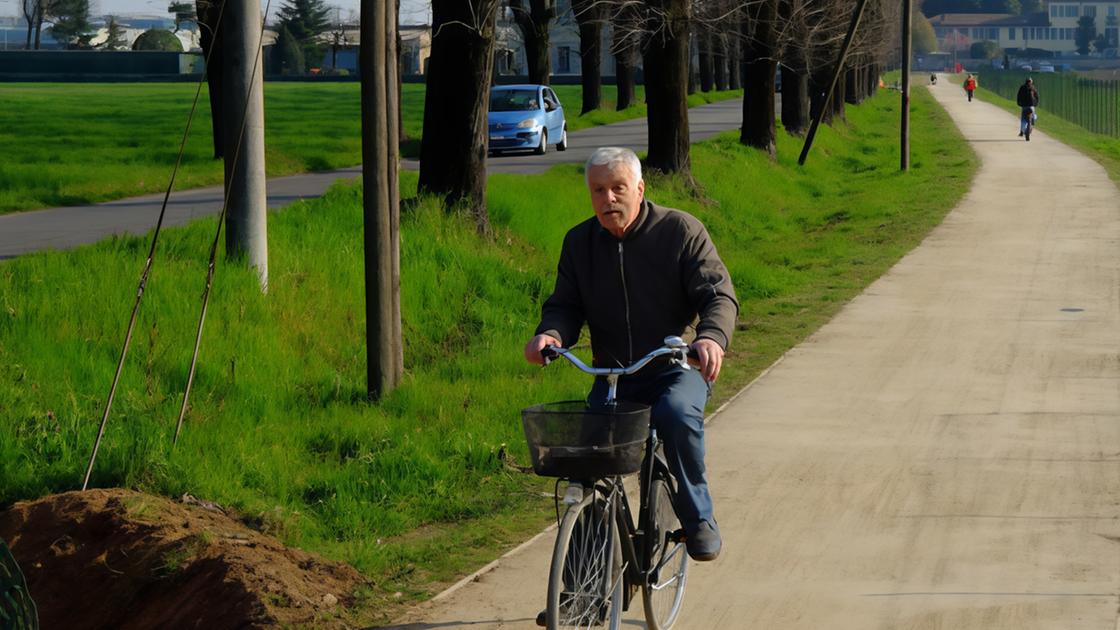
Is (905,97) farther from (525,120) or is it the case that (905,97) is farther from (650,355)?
(650,355)

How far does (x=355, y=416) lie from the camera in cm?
895

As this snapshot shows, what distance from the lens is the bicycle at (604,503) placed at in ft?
15.4

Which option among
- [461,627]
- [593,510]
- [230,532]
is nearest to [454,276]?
[230,532]

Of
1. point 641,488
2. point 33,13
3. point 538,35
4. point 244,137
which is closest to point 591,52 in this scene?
point 538,35

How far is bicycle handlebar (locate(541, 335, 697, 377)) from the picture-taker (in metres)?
4.94

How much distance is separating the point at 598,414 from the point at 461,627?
1.48m

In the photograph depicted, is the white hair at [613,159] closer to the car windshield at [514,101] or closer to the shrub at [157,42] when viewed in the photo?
the car windshield at [514,101]

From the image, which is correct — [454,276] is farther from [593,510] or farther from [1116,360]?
[593,510]

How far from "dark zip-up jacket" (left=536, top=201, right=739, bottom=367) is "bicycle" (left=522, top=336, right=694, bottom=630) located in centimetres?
23

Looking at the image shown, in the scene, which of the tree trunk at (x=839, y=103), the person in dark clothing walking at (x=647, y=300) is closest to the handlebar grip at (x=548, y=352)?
the person in dark clothing walking at (x=647, y=300)

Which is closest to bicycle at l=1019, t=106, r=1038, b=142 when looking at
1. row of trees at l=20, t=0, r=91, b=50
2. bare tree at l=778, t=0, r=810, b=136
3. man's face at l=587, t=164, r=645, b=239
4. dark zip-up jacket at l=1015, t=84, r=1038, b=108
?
dark zip-up jacket at l=1015, t=84, r=1038, b=108

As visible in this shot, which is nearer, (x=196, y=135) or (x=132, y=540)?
(x=132, y=540)

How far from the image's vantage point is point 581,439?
15.4 feet

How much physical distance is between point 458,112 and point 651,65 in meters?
9.25
